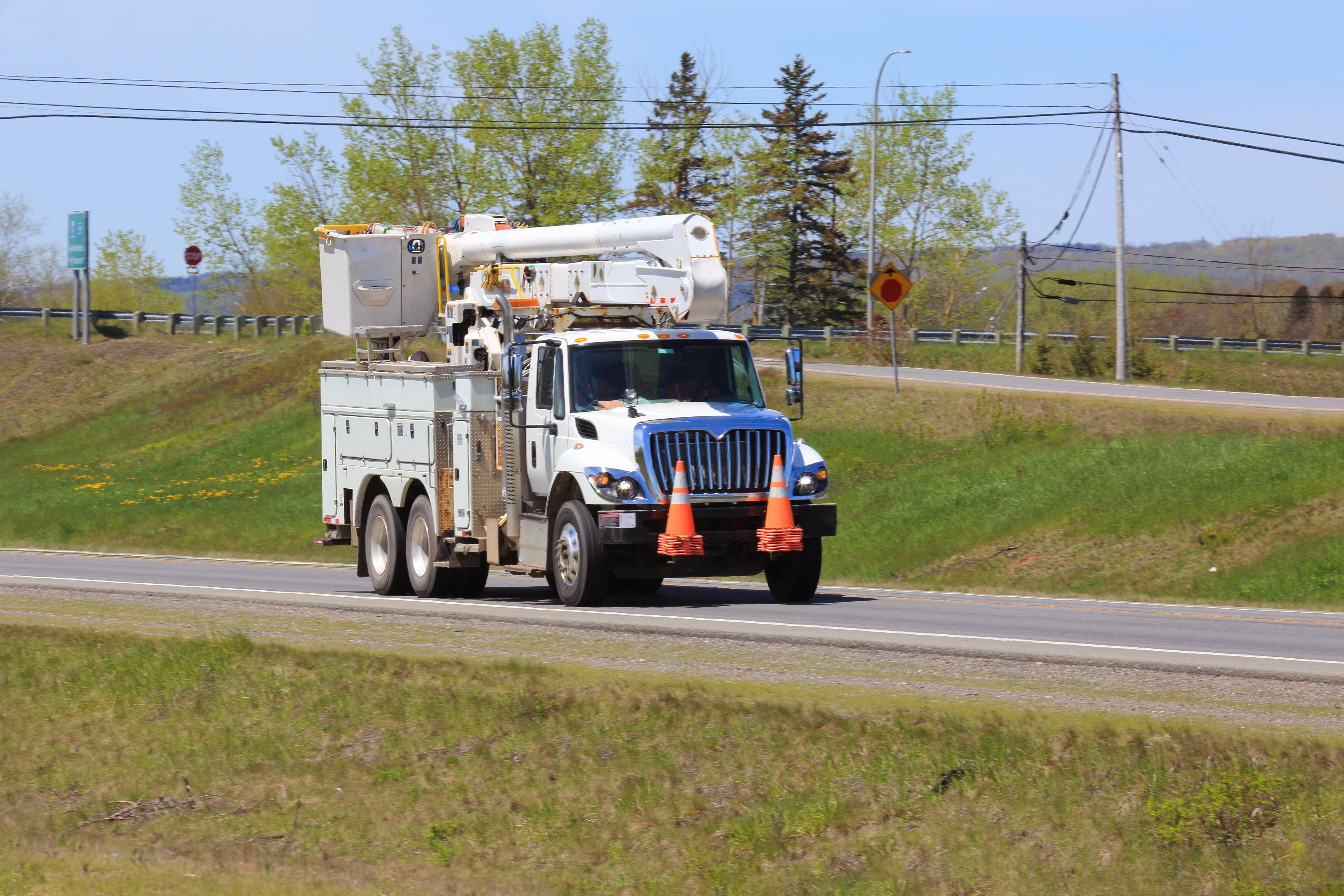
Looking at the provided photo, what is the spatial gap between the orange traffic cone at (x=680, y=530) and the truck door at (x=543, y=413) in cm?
169

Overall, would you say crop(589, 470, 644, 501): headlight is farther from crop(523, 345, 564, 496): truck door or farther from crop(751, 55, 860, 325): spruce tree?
crop(751, 55, 860, 325): spruce tree

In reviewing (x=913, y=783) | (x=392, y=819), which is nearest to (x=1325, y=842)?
(x=913, y=783)

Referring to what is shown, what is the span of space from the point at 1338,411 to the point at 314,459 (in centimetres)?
3001

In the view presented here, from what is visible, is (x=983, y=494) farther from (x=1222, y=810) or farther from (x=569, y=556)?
(x=1222, y=810)

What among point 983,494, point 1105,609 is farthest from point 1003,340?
point 1105,609

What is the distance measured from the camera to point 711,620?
45.9ft

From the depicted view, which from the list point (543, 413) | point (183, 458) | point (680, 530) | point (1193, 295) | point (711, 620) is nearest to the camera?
point (711, 620)

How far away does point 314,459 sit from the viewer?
160 feet

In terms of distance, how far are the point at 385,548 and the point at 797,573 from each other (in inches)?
227

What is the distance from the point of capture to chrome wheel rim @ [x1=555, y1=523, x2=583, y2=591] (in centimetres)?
1516

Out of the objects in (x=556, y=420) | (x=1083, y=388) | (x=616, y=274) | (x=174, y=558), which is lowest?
(x=174, y=558)

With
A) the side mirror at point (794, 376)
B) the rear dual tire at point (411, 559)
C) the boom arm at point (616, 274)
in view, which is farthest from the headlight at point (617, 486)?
the rear dual tire at point (411, 559)

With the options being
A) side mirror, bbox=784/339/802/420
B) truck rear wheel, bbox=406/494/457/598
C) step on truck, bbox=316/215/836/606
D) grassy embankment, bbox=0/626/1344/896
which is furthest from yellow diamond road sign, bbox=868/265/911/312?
grassy embankment, bbox=0/626/1344/896

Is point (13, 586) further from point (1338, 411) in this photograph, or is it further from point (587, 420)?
point (1338, 411)
